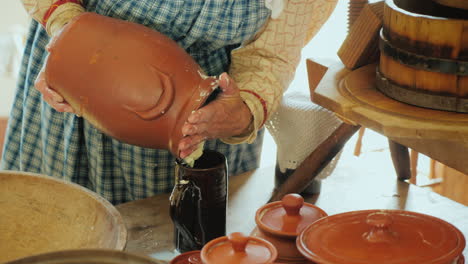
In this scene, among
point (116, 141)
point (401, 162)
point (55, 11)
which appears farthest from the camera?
point (401, 162)

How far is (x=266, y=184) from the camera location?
1523 mm

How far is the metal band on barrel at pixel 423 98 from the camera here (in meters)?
0.96

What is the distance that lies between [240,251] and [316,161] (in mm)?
444

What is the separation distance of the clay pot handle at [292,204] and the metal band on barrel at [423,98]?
21 centimetres

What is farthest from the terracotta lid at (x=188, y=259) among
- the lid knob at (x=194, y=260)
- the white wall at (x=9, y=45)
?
the white wall at (x=9, y=45)

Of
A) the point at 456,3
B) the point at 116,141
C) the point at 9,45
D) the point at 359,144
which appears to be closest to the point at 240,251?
the point at 456,3

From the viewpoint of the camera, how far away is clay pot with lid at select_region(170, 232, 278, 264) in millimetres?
926

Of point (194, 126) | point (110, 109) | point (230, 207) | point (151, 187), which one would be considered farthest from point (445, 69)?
point (151, 187)

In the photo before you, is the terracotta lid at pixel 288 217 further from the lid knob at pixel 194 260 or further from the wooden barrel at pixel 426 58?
the wooden barrel at pixel 426 58

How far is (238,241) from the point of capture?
934 mm

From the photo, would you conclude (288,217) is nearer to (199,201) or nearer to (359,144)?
(199,201)

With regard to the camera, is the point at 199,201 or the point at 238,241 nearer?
the point at 238,241

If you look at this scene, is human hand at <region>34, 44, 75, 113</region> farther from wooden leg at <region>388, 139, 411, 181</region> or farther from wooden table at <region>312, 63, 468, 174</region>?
wooden leg at <region>388, 139, 411, 181</region>

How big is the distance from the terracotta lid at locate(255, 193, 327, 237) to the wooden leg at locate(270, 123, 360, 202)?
26 cm
